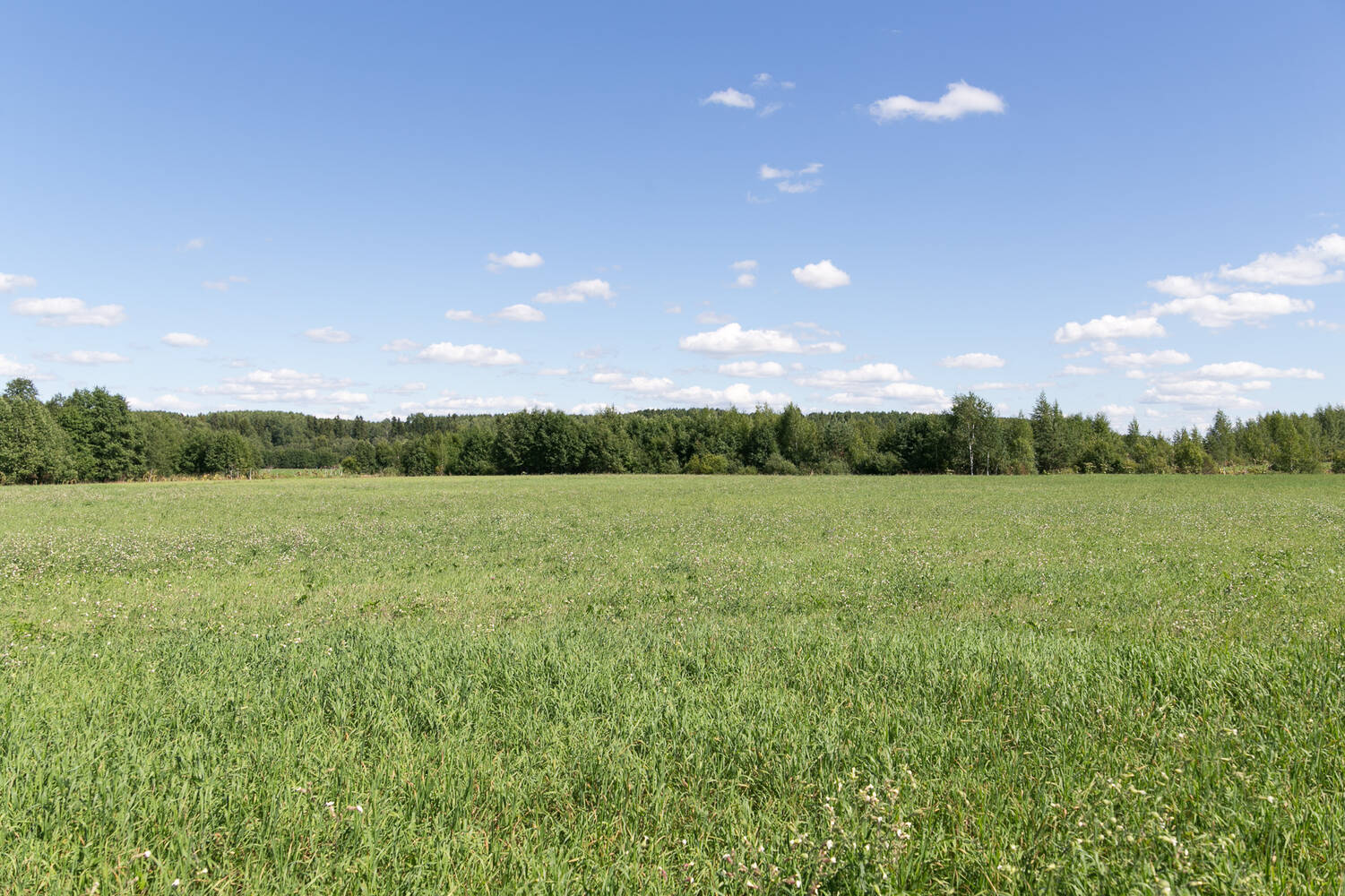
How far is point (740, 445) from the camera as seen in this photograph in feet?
383

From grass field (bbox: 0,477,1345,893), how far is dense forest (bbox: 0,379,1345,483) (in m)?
95.6

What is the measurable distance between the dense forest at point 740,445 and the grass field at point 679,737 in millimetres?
95637

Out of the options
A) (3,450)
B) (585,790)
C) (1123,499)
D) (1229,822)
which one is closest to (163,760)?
(585,790)

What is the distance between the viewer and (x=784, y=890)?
3357 millimetres

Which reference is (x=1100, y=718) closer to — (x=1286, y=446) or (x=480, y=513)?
(x=480, y=513)

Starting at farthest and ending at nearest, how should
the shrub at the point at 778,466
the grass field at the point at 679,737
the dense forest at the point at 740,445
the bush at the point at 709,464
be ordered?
the bush at the point at 709,464 → the shrub at the point at 778,466 → the dense forest at the point at 740,445 → the grass field at the point at 679,737

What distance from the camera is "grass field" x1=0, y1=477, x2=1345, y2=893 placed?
138 inches

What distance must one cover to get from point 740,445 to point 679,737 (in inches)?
4430

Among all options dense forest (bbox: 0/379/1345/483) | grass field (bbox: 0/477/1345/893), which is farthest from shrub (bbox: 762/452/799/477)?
grass field (bbox: 0/477/1345/893)

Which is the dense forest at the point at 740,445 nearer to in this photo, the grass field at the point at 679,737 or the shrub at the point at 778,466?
the shrub at the point at 778,466

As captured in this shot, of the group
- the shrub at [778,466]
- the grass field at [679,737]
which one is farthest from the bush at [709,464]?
the grass field at [679,737]

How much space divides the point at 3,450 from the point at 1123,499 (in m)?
102

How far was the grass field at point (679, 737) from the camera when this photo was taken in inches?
138

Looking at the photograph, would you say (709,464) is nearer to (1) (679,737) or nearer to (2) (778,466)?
(2) (778,466)
